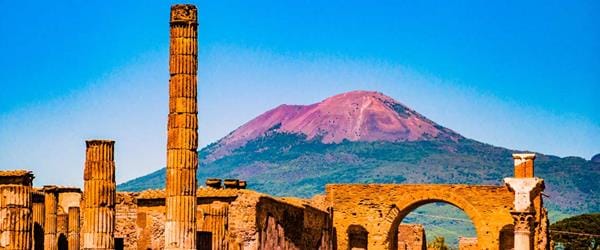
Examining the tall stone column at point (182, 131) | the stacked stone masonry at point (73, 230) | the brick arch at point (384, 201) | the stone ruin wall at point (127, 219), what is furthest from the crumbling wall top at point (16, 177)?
the brick arch at point (384, 201)

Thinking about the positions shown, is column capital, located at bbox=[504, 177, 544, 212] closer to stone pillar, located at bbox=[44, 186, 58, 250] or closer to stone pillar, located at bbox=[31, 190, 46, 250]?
stone pillar, located at bbox=[31, 190, 46, 250]

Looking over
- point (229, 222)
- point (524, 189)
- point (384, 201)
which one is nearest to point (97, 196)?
point (229, 222)

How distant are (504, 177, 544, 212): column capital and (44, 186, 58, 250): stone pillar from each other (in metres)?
14.3

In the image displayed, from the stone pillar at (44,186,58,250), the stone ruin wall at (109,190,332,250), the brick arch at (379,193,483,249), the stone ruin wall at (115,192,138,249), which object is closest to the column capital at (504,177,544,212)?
the stone ruin wall at (109,190,332,250)

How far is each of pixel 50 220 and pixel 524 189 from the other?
1532 cm

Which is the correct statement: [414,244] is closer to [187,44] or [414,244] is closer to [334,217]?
[334,217]

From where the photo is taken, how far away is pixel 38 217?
117 feet

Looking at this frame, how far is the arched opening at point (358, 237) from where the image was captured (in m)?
53.0

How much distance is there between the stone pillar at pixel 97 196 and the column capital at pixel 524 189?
9.08m

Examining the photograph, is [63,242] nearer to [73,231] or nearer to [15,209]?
[73,231]

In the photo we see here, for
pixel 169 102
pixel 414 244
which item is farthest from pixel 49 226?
pixel 414 244

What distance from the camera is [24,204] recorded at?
25984mm

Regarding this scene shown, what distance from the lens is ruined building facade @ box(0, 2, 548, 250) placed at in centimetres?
2730

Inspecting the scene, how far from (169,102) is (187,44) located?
150 centimetres
